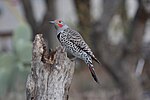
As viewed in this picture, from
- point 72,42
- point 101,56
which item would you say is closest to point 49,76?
point 72,42

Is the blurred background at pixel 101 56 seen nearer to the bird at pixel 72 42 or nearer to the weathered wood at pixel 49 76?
the bird at pixel 72 42

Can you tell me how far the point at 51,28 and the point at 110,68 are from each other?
10.5 feet

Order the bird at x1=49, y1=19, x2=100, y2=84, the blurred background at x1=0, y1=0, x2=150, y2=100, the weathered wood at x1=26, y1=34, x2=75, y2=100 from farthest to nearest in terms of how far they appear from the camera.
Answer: the blurred background at x1=0, y1=0, x2=150, y2=100 → the bird at x1=49, y1=19, x2=100, y2=84 → the weathered wood at x1=26, y1=34, x2=75, y2=100

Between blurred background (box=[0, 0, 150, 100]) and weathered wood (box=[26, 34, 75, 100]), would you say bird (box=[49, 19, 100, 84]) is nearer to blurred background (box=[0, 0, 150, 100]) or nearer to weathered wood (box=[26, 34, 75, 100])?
weathered wood (box=[26, 34, 75, 100])

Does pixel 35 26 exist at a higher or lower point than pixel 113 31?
higher

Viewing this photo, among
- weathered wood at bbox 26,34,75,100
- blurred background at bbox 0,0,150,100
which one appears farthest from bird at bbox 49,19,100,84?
blurred background at bbox 0,0,150,100

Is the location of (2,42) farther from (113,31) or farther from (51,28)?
(51,28)

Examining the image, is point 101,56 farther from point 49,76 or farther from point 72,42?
point 49,76

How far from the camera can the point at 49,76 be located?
417cm

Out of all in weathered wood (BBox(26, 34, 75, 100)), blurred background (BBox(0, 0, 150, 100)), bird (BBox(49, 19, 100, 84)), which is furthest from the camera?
blurred background (BBox(0, 0, 150, 100))

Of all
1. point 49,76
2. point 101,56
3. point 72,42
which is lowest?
point 101,56

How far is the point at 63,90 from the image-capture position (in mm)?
4223

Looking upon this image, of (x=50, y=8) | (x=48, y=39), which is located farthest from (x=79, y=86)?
(x=50, y=8)

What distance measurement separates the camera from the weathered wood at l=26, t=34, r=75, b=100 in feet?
13.7
